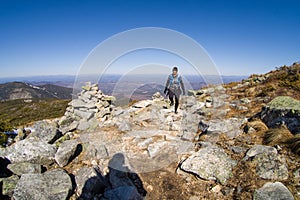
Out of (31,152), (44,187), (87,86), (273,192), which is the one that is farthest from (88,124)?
(273,192)

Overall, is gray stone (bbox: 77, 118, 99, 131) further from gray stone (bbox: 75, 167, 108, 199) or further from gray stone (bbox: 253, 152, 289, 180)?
gray stone (bbox: 253, 152, 289, 180)

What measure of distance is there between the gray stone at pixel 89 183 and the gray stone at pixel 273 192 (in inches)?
155

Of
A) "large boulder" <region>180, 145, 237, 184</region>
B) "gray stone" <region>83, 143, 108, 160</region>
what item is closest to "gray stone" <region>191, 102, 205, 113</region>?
"large boulder" <region>180, 145, 237, 184</region>

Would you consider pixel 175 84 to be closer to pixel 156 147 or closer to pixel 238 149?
pixel 156 147

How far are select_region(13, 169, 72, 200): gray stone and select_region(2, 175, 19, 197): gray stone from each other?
31 cm

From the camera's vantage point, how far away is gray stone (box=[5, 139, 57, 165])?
5.99 metres

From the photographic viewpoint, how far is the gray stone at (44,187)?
14.5 feet

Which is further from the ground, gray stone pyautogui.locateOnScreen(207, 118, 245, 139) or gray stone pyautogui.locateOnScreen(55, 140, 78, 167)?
gray stone pyautogui.locateOnScreen(207, 118, 245, 139)

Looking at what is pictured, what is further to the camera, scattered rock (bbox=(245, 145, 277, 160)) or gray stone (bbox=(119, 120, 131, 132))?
gray stone (bbox=(119, 120, 131, 132))

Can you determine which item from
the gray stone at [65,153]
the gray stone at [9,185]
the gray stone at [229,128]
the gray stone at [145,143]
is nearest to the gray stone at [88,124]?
the gray stone at [65,153]

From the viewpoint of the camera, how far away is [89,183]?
200 inches

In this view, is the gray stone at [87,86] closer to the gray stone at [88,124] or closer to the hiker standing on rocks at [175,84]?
the gray stone at [88,124]

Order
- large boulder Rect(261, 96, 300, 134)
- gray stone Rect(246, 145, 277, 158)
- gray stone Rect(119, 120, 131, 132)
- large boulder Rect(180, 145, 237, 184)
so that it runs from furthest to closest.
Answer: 1. gray stone Rect(119, 120, 131, 132)
2. large boulder Rect(261, 96, 300, 134)
3. gray stone Rect(246, 145, 277, 158)
4. large boulder Rect(180, 145, 237, 184)

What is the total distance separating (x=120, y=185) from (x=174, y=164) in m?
1.98
